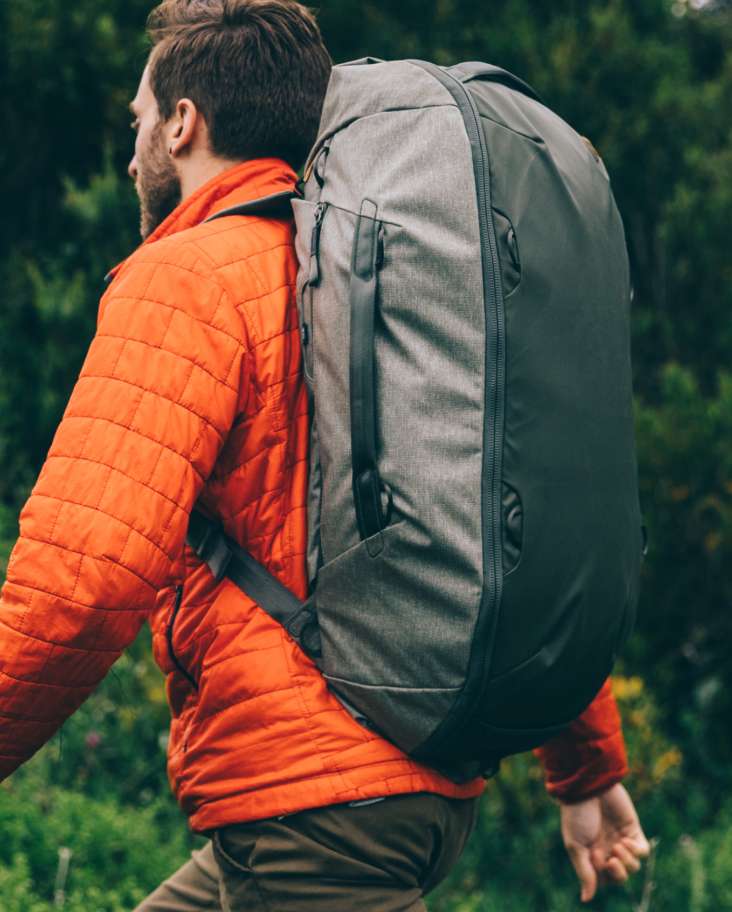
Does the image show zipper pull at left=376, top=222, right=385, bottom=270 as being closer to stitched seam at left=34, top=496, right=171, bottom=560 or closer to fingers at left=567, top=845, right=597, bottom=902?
stitched seam at left=34, top=496, right=171, bottom=560

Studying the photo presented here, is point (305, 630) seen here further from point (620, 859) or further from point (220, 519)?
point (620, 859)

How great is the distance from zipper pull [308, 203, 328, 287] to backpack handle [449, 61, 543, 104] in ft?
1.03

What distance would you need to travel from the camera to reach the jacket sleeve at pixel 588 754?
213 cm

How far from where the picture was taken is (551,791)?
86.5 inches

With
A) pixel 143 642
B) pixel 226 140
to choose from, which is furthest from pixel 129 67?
pixel 226 140

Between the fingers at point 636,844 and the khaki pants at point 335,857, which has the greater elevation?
the khaki pants at point 335,857

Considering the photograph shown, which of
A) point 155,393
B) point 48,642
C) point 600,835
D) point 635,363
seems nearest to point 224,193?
point 155,393

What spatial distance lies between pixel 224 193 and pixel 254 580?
64 cm

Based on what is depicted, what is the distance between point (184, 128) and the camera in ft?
6.20

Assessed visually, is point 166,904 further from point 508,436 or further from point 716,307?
point 716,307

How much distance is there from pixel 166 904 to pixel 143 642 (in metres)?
2.49

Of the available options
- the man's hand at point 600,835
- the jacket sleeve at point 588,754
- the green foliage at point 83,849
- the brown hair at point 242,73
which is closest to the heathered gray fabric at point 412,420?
the brown hair at point 242,73

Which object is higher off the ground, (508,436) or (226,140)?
(226,140)

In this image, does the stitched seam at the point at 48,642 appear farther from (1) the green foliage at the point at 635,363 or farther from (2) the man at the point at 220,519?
(1) the green foliage at the point at 635,363
